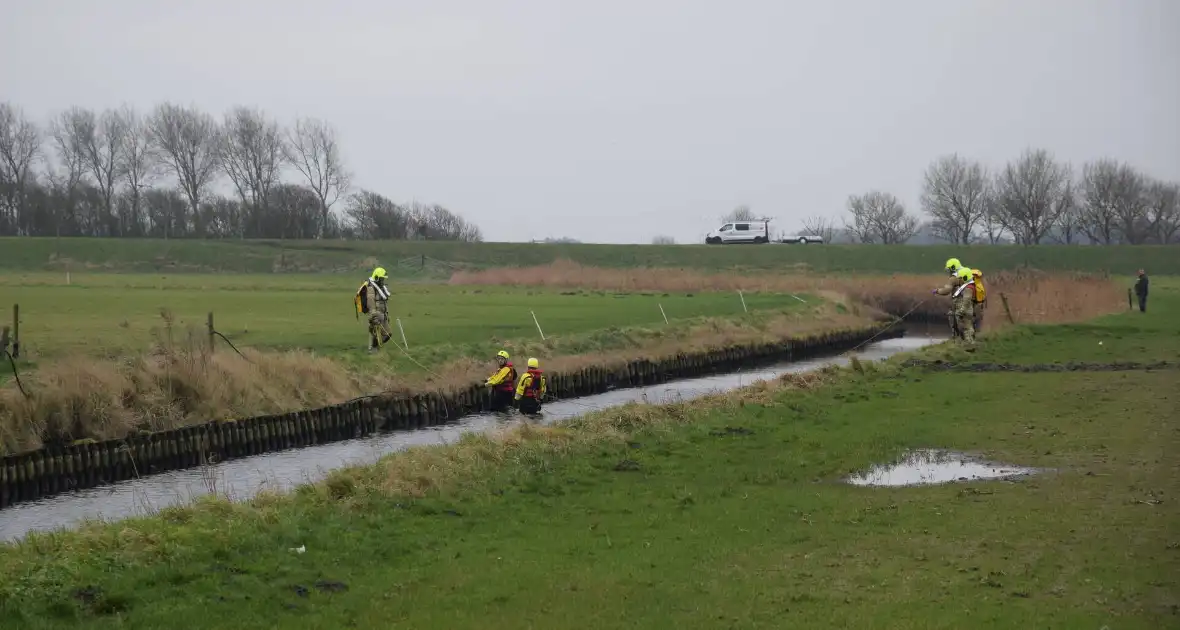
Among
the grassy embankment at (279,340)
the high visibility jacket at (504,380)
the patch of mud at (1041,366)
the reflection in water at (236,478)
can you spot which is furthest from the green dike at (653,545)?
the patch of mud at (1041,366)

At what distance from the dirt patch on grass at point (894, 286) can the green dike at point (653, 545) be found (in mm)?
27323

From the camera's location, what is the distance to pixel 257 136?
122 metres

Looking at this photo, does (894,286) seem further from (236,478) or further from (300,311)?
(236,478)

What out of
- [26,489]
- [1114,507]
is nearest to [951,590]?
[1114,507]

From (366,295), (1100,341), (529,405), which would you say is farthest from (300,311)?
(1100,341)

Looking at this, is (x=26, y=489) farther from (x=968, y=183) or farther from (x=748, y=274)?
(x=968, y=183)

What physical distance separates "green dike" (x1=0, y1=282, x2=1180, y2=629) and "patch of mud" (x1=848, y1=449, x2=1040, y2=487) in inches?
17.1

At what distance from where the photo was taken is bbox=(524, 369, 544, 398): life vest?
86.3 ft

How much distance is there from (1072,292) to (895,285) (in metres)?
17.3

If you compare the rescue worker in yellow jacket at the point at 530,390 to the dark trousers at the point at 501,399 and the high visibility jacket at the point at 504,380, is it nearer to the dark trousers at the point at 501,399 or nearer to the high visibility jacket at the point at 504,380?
the high visibility jacket at the point at 504,380

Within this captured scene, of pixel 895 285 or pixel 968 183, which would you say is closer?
pixel 895 285

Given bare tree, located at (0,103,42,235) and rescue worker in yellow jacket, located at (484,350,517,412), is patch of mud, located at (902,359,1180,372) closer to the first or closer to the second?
rescue worker in yellow jacket, located at (484,350,517,412)

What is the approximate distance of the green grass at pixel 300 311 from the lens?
33.6m

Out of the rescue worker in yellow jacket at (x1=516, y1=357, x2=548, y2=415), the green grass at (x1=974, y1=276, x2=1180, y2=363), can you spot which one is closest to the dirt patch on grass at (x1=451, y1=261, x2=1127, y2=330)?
the green grass at (x1=974, y1=276, x2=1180, y2=363)
